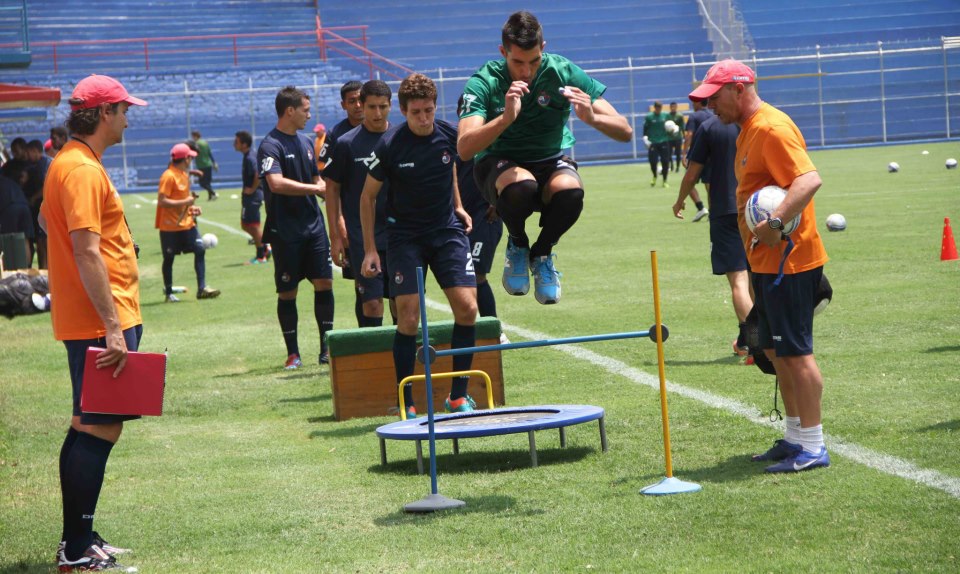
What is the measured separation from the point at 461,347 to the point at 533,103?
1.97 m

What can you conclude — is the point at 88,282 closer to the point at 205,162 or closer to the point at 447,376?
the point at 447,376

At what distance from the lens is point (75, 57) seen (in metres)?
47.3

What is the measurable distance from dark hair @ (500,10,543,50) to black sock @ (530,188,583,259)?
85cm

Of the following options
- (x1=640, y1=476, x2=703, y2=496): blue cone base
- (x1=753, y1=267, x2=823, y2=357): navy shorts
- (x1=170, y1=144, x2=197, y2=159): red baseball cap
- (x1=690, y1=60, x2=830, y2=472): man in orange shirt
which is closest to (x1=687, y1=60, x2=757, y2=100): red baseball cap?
(x1=690, y1=60, x2=830, y2=472): man in orange shirt

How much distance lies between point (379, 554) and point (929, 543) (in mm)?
2257

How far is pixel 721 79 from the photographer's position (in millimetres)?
6492

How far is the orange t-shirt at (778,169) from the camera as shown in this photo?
6.37 metres

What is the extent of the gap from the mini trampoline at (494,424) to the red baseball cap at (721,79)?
1.86 meters

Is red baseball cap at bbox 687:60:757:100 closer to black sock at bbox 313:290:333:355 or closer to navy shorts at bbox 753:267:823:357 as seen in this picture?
navy shorts at bbox 753:267:823:357

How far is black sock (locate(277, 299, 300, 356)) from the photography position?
11.4 meters

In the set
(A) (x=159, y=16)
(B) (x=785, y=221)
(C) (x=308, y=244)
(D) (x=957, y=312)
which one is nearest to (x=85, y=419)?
(B) (x=785, y=221)

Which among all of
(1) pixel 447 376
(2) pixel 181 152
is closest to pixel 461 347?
(1) pixel 447 376

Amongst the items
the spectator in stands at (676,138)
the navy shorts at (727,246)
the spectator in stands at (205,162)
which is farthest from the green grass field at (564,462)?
the spectator in stands at (205,162)

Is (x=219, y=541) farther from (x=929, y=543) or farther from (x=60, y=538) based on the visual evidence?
(x=929, y=543)
